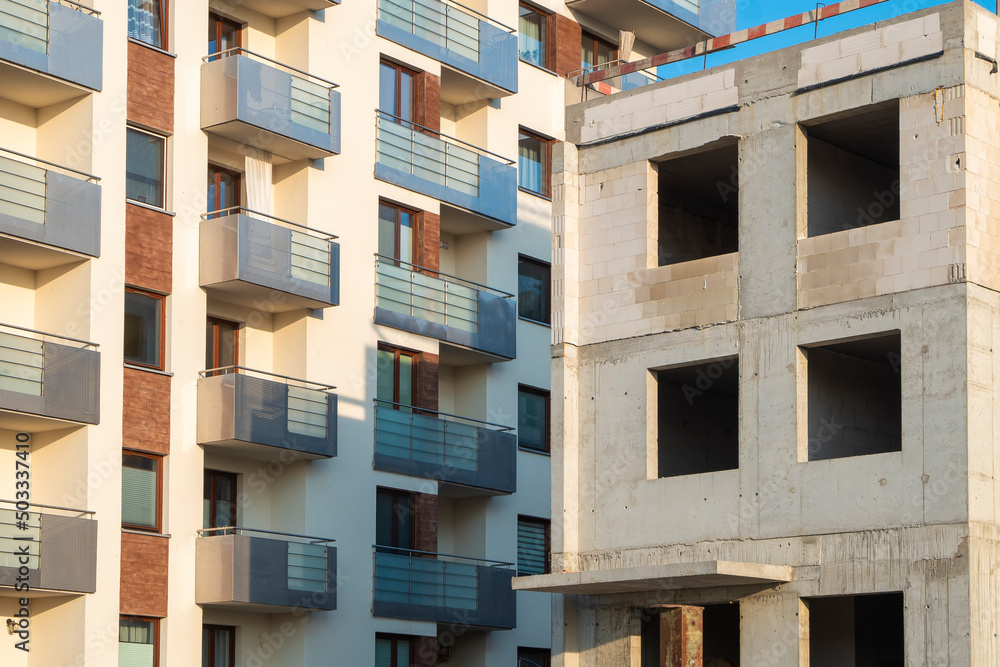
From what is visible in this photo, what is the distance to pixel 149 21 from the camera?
32.1 m

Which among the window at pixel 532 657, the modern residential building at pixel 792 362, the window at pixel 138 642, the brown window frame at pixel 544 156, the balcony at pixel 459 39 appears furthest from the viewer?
the brown window frame at pixel 544 156

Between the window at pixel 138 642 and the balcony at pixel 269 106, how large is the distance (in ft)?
32.4

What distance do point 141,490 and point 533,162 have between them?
611 inches

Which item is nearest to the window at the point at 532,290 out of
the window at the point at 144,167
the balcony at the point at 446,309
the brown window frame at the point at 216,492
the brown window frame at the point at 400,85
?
the balcony at the point at 446,309

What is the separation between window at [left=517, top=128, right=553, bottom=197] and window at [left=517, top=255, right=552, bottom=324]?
1.90 m

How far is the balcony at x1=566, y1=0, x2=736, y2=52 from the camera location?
43250 mm

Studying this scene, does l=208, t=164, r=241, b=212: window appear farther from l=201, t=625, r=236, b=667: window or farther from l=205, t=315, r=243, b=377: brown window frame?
l=201, t=625, r=236, b=667: window

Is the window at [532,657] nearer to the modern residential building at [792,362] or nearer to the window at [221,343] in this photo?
the window at [221,343]

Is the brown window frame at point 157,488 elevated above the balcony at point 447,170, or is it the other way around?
the balcony at point 447,170

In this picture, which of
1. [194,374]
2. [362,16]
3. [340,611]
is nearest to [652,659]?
[340,611]

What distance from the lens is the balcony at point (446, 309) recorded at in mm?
36344

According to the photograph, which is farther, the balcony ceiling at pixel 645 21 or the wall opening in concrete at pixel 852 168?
the balcony ceiling at pixel 645 21

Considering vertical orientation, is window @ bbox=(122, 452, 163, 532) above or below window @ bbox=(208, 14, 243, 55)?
below

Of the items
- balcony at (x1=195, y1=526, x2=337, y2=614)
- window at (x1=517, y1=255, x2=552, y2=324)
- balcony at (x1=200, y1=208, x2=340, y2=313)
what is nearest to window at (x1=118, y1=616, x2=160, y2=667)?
balcony at (x1=195, y1=526, x2=337, y2=614)
